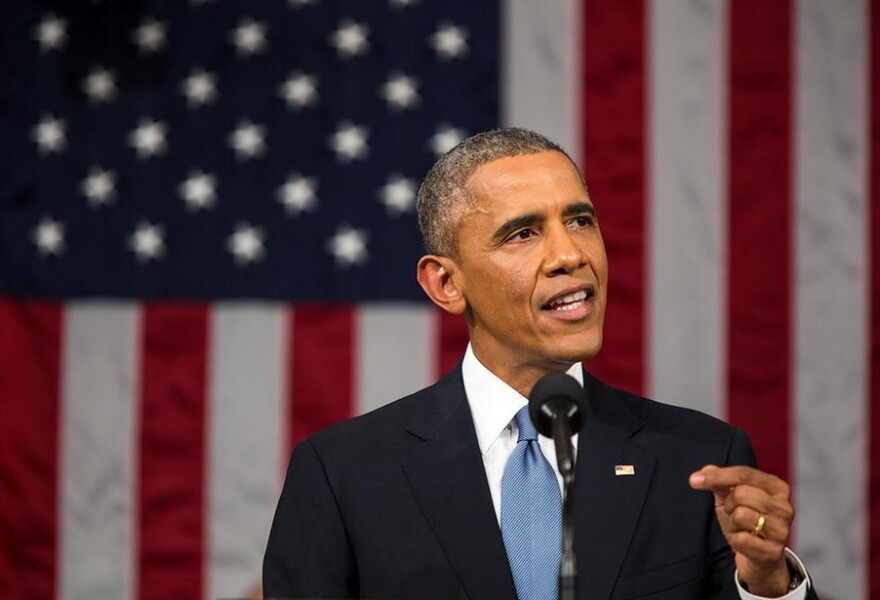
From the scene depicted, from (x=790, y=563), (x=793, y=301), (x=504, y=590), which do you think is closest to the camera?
(x=790, y=563)

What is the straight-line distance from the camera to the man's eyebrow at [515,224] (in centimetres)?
208

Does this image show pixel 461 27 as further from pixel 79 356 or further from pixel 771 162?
pixel 79 356

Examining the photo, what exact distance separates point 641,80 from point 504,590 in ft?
8.02

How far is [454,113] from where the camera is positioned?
4055 mm

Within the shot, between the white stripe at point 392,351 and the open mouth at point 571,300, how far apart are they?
1.96 metres

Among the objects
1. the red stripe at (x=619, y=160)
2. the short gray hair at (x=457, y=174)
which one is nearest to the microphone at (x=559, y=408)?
the short gray hair at (x=457, y=174)

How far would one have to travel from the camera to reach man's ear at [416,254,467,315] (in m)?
2.25

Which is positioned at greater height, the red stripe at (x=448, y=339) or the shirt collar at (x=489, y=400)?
the shirt collar at (x=489, y=400)

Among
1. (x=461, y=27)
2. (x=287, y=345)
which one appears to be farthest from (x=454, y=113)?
(x=287, y=345)

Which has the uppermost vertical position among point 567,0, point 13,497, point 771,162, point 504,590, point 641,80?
point 567,0

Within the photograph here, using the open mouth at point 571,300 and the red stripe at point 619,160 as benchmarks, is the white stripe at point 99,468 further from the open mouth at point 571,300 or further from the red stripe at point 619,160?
the open mouth at point 571,300

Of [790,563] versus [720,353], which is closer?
[790,563]

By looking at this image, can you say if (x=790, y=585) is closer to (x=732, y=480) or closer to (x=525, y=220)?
(x=732, y=480)

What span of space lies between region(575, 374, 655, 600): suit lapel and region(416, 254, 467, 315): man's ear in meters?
0.28
